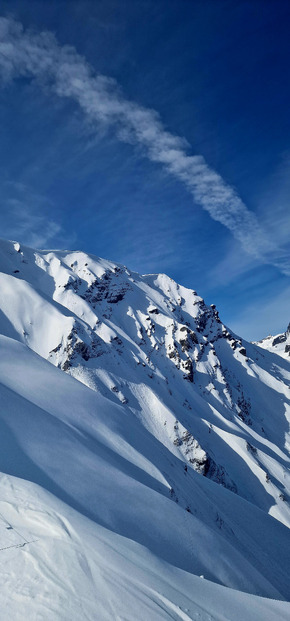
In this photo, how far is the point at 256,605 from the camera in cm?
1063

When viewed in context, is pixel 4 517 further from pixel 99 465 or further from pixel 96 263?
pixel 96 263

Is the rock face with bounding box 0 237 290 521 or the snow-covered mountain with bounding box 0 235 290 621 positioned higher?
the rock face with bounding box 0 237 290 521

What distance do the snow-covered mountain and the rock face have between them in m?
0.61

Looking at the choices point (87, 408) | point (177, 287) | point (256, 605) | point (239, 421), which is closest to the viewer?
point (256, 605)

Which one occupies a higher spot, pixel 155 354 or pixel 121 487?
pixel 155 354

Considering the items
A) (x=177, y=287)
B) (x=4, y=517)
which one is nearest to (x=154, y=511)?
(x=4, y=517)

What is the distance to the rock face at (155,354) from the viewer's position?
263ft

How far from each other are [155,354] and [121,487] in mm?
96150

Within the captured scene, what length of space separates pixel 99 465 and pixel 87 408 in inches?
455

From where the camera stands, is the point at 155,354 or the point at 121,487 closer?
the point at 121,487

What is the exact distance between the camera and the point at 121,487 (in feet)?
57.8

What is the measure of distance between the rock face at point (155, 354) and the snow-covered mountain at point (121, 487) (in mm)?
611

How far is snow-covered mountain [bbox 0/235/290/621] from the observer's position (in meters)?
6.89

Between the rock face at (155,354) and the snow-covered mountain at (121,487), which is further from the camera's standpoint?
the rock face at (155,354)
